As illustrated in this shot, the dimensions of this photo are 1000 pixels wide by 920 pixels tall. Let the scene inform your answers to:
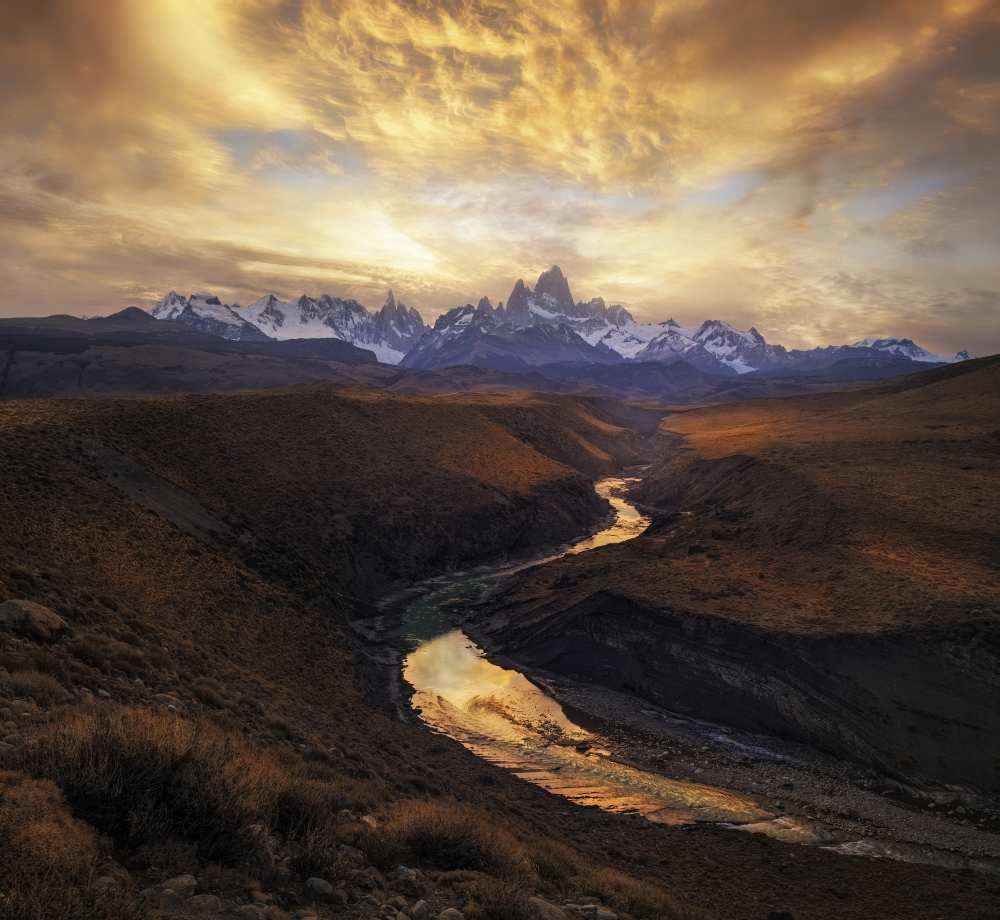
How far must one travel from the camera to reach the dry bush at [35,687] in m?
13.1

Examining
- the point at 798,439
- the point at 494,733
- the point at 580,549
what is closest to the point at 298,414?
the point at 580,549

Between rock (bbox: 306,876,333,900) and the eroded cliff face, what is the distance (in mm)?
27359

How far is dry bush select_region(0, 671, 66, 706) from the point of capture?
1310 cm

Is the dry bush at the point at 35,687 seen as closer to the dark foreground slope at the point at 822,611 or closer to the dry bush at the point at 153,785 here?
the dry bush at the point at 153,785

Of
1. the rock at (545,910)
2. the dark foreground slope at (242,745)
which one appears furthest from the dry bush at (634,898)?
the rock at (545,910)

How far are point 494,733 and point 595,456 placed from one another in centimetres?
9544

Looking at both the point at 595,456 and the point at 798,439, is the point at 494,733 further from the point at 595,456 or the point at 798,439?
the point at 595,456

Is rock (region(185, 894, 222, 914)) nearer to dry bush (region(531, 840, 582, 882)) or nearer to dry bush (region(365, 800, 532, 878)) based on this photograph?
dry bush (region(365, 800, 532, 878))

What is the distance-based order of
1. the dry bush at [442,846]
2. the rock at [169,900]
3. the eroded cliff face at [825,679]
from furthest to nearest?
the eroded cliff face at [825,679] → the dry bush at [442,846] → the rock at [169,900]

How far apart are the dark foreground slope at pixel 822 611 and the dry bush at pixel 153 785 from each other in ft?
93.1

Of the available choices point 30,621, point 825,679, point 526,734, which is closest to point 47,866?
point 30,621

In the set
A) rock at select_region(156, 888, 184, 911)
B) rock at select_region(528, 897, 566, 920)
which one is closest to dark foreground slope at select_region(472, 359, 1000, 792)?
rock at select_region(528, 897, 566, 920)

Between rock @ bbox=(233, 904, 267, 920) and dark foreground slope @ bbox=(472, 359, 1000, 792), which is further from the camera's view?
dark foreground slope @ bbox=(472, 359, 1000, 792)

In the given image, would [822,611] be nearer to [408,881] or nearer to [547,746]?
[547,746]
